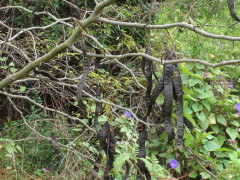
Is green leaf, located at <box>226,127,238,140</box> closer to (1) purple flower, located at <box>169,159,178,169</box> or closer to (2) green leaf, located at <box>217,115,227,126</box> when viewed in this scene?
(2) green leaf, located at <box>217,115,227,126</box>

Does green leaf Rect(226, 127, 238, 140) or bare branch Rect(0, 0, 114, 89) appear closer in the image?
bare branch Rect(0, 0, 114, 89)

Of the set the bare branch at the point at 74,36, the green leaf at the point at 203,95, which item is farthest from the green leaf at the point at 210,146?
the bare branch at the point at 74,36

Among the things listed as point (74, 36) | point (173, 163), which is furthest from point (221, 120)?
point (74, 36)

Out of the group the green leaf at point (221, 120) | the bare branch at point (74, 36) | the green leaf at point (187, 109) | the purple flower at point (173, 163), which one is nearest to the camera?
the bare branch at point (74, 36)

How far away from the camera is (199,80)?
3.75m

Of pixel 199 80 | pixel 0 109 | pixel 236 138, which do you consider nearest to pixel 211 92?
pixel 199 80

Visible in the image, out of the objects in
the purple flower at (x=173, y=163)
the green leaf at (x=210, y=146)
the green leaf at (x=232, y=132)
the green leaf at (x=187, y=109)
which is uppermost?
the green leaf at (x=187, y=109)

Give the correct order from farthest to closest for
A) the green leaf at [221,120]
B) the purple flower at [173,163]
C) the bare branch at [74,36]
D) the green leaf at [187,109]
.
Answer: the green leaf at [221,120] < the green leaf at [187,109] < the purple flower at [173,163] < the bare branch at [74,36]

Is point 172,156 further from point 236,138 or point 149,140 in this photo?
point 236,138

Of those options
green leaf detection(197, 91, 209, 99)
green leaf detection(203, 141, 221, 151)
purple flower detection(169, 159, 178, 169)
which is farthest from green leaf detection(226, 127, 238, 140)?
purple flower detection(169, 159, 178, 169)

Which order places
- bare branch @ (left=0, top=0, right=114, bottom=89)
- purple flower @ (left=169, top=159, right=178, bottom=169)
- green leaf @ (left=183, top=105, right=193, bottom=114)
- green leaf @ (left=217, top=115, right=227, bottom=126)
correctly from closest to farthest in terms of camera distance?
bare branch @ (left=0, top=0, right=114, bottom=89) < purple flower @ (left=169, top=159, right=178, bottom=169) < green leaf @ (left=183, top=105, right=193, bottom=114) < green leaf @ (left=217, top=115, right=227, bottom=126)

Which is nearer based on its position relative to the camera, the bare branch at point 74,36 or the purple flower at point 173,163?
the bare branch at point 74,36

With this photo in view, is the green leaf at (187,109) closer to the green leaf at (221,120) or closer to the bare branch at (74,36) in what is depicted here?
the green leaf at (221,120)

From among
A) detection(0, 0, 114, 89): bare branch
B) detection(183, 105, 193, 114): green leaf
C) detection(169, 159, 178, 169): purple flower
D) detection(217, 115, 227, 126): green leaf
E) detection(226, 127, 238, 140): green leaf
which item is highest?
detection(0, 0, 114, 89): bare branch
